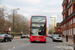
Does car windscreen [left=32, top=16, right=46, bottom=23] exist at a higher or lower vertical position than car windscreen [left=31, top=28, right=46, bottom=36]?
higher

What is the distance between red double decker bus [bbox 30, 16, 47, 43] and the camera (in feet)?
74.9

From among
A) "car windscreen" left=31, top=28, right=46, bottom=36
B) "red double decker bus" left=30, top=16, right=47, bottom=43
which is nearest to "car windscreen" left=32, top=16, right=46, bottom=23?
"red double decker bus" left=30, top=16, right=47, bottom=43

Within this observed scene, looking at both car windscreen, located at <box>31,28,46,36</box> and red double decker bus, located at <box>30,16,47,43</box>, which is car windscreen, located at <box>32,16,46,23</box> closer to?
red double decker bus, located at <box>30,16,47,43</box>

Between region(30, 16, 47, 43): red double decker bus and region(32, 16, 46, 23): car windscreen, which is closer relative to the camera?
region(30, 16, 47, 43): red double decker bus

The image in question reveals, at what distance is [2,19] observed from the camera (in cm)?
4988

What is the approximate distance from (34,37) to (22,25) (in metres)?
47.1

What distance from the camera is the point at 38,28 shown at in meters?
23.0

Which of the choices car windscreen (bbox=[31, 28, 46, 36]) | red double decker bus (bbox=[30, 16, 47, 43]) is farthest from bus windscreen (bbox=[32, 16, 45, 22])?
car windscreen (bbox=[31, 28, 46, 36])

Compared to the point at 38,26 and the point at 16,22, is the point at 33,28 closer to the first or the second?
the point at 38,26

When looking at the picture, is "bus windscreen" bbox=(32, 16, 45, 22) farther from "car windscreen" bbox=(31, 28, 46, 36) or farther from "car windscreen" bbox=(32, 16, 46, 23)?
"car windscreen" bbox=(31, 28, 46, 36)

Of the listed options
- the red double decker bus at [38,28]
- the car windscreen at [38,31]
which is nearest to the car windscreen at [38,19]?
the red double decker bus at [38,28]

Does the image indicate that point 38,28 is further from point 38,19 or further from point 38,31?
point 38,19

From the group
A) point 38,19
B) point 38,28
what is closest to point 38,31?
point 38,28

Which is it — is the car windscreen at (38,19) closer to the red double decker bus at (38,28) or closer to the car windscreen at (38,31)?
the red double decker bus at (38,28)
